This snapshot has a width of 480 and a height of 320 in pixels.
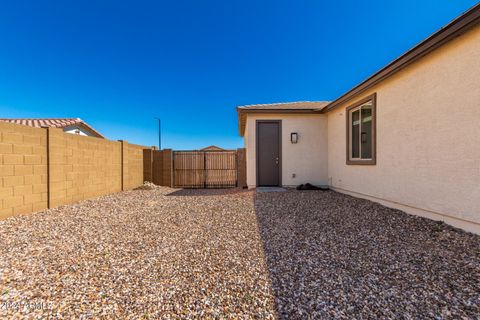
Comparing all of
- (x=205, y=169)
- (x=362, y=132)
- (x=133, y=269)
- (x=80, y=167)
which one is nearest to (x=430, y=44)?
(x=362, y=132)

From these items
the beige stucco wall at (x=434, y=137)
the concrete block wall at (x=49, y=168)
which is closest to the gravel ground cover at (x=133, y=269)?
the concrete block wall at (x=49, y=168)

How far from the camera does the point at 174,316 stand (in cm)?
156

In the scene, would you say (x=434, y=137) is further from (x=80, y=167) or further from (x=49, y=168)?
(x=80, y=167)

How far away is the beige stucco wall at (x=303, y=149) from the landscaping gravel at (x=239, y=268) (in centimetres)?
374

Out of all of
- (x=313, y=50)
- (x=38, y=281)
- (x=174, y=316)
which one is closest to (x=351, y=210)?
(x=174, y=316)

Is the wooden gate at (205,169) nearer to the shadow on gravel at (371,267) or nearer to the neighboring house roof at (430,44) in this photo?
the shadow on gravel at (371,267)

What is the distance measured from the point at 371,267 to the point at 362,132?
4.71 m

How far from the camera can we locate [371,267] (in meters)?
2.29

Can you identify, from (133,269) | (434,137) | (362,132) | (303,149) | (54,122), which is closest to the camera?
Answer: (133,269)

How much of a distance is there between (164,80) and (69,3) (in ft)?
20.9

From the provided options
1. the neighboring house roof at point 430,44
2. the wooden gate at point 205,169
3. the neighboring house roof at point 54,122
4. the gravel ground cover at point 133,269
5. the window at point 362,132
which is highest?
the neighboring house roof at point 54,122

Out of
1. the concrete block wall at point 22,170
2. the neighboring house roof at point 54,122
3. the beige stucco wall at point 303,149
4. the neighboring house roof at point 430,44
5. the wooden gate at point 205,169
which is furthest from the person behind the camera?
the neighboring house roof at point 54,122

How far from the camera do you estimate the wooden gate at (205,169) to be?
10.6m

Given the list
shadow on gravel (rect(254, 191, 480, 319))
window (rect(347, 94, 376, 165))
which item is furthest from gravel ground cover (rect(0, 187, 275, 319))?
window (rect(347, 94, 376, 165))
